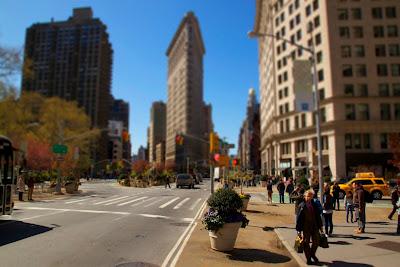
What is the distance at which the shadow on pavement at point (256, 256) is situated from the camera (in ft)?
31.9

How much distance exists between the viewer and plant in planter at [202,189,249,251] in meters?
10.4

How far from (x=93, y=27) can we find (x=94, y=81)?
25.2 metres

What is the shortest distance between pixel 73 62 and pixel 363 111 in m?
149

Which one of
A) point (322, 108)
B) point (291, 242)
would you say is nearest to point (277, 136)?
point (322, 108)

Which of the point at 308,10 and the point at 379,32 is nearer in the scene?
the point at 379,32

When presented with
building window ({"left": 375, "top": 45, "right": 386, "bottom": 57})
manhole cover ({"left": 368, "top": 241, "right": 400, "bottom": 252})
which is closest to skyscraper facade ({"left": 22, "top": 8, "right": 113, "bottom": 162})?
building window ({"left": 375, "top": 45, "right": 386, "bottom": 57})

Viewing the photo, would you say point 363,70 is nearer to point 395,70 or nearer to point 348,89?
point 348,89

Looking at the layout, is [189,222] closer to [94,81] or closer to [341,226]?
[341,226]

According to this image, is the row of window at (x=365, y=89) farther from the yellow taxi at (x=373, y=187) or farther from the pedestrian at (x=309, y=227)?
the pedestrian at (x=309, y=227)

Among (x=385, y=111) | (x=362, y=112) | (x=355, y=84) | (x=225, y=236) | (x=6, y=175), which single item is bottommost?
(x=225, y=236)

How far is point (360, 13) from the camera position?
189ft

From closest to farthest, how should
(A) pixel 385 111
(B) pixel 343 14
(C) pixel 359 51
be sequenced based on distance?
(A) pixel 385 111, (C) pixel 359 51, (B) pixel 343 14

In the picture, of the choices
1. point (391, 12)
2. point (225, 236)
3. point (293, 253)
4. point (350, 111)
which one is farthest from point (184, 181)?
point (293, 253)

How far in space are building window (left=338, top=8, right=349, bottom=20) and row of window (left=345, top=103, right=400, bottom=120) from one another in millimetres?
13085
